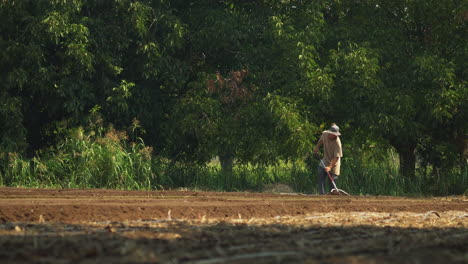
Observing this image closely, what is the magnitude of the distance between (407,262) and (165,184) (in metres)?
13.1

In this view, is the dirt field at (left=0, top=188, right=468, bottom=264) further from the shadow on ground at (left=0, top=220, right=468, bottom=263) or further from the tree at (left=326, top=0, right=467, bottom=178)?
the tree at (left=326, top=0, right=467, bottom=178)

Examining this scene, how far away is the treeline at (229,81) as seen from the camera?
17.0 m

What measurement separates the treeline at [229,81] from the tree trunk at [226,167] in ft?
0.21

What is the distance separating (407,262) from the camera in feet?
17.0

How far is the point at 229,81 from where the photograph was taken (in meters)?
18.4

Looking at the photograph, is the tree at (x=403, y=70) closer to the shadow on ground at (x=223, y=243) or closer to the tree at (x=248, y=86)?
the tree at (x=248, y=86)

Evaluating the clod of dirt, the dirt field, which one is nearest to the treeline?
the clod of dirt

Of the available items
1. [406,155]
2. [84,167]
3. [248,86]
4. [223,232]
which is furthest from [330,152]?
[223,232]

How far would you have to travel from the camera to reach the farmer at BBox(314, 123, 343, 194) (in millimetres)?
15766

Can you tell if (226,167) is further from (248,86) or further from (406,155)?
A: (406,155)

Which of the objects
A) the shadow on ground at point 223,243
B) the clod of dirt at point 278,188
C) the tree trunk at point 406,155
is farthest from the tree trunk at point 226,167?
the shadow on ground at point 223,243

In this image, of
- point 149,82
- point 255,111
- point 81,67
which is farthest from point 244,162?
point 81,67

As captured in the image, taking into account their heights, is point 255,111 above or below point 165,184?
above

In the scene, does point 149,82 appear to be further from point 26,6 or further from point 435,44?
point 435,44
